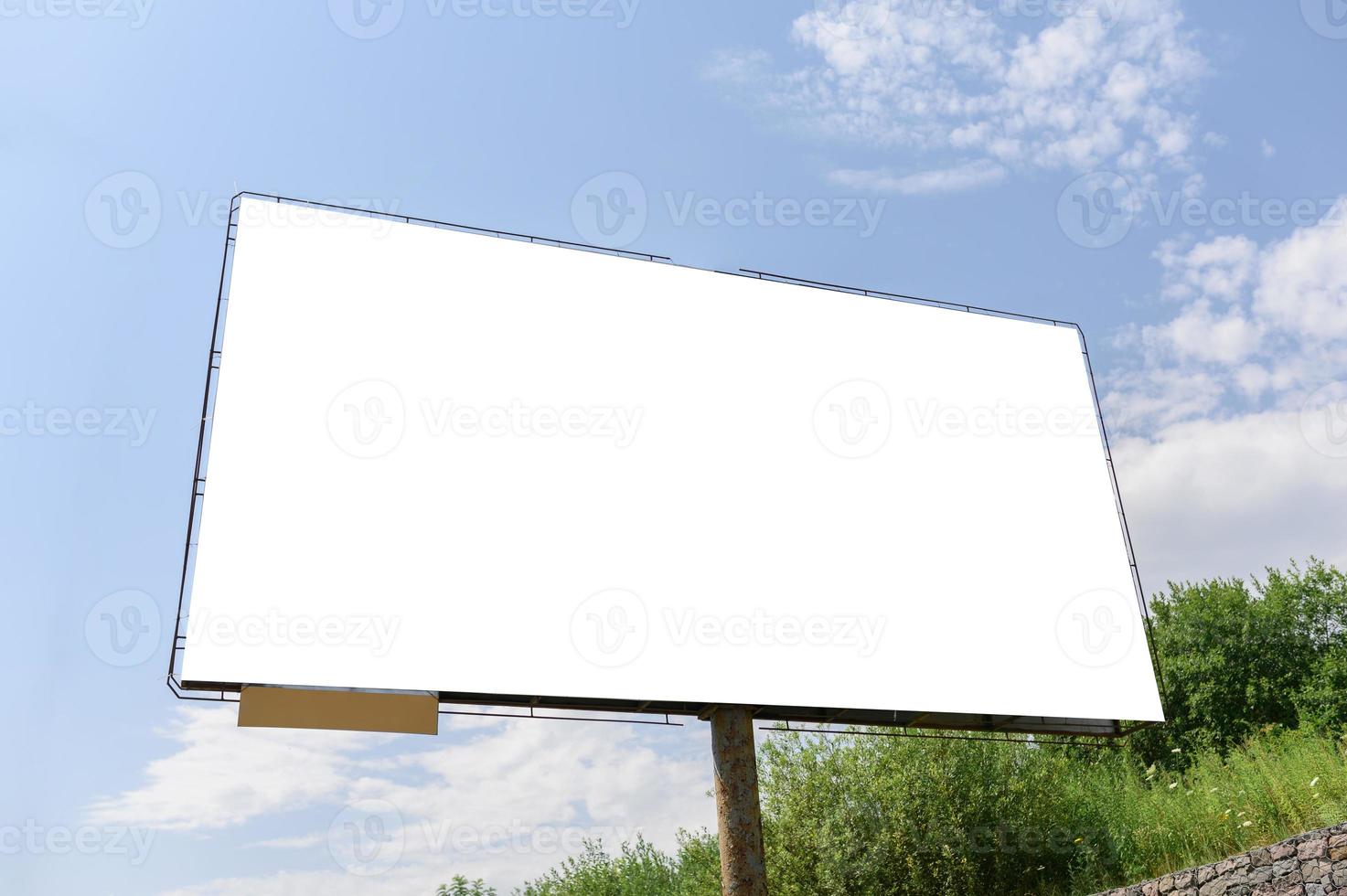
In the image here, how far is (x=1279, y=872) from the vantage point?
7520mm

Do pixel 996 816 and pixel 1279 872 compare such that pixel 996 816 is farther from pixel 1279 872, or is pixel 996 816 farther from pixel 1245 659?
pixel 1245 659

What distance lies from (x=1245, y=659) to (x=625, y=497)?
18.4 meters

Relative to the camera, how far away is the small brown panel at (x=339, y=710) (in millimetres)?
7219

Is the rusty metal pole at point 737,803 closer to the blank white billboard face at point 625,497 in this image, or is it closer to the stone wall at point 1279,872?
the blank white billboard face at point 625,497

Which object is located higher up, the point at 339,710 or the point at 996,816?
the point at 339,710

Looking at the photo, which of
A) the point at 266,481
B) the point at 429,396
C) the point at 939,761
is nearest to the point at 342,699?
the point at 266,481

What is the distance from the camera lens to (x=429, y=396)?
8.49 m

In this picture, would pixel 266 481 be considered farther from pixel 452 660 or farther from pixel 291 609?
pixel 452 660

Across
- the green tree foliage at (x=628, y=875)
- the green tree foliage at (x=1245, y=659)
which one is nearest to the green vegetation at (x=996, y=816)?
the green tree foliage at (x=628, y=875)

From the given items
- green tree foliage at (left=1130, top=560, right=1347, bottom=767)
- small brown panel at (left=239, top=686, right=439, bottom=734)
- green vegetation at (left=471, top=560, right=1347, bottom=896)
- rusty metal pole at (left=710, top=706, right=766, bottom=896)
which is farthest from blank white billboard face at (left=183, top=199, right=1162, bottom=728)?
green tree foliage at (left=1130, top=560, right=1347, bottom=767)

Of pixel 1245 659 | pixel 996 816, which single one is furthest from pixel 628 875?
pixel 1245 659

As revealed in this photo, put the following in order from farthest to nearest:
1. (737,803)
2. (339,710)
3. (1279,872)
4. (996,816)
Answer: (996,816), (737,803), (1279,872), (339,710)

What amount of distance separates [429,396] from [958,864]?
8.23 metres

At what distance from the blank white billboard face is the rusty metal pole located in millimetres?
362
